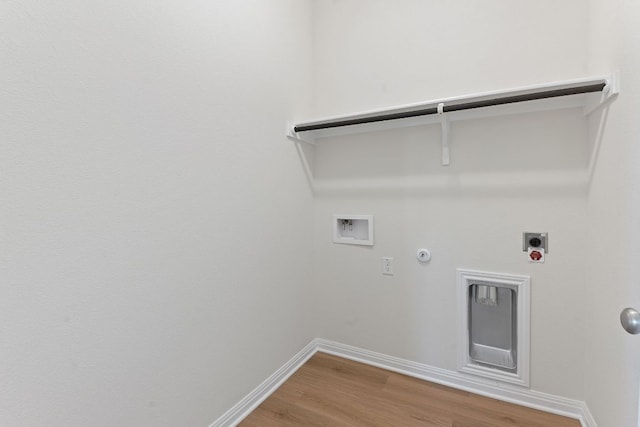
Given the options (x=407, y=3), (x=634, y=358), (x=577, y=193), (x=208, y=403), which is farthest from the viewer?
(x=407, y=3)

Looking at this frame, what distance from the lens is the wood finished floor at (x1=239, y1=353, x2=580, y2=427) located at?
154 centimetres

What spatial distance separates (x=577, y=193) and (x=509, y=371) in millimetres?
1079

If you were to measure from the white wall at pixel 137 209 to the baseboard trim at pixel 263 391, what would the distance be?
5 centimetres

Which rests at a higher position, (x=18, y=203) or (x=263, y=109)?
(x=263, y=109)

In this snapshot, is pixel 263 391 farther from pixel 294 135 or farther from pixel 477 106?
pixel 477 106

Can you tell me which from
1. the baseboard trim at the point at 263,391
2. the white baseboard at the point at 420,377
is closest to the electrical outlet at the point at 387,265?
the white baseboard at the point at 420,377

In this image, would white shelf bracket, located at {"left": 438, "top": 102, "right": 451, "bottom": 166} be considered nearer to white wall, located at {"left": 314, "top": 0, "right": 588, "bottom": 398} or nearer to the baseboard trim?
white wall, located at {"left": 314, "top": 0, "right": 588, "bottom": 398}

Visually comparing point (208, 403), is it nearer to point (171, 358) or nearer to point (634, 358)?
point (171, 358)

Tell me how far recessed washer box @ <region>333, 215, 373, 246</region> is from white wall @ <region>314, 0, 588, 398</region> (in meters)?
0.05

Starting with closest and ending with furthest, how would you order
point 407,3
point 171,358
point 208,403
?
1. point 171,358
2. point 208,403
3. point 407,3

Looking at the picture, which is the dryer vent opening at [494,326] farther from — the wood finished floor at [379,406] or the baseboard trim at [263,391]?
the baseboard trim at [263,391]

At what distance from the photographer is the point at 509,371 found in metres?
1.70

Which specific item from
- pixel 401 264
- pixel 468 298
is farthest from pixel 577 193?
pixel 401 264

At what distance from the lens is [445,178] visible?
180 centimetres
